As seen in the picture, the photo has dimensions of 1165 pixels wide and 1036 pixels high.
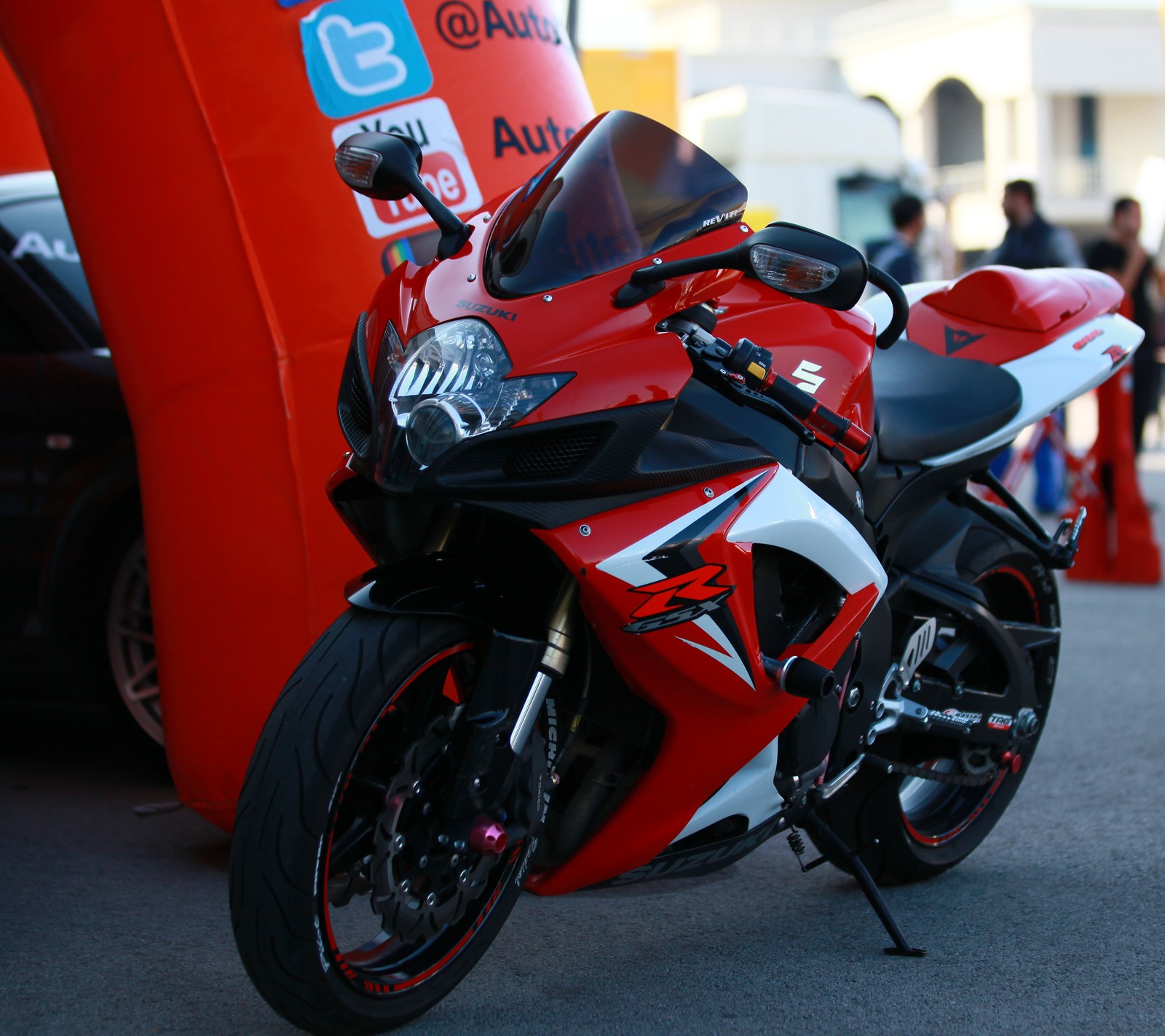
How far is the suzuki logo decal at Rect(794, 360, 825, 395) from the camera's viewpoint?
2715mm

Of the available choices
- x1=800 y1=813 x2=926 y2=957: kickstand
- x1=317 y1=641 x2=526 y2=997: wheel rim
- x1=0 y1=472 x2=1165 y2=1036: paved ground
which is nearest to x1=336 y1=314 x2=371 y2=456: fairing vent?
x1=317 y1=641 x2=526 y2=997: wheel rim

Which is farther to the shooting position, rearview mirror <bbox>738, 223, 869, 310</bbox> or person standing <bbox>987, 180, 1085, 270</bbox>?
person standing <bbox>987, 180, 1085, 270</bbox>

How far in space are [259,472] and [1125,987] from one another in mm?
2107

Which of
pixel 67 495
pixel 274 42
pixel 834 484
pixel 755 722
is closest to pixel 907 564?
pixel 834 484

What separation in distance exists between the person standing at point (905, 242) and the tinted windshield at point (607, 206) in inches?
283

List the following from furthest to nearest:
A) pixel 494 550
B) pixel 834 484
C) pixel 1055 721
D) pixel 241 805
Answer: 1. pixel 1055 721
2. pixel 834 484
3. pixel 494 550
4. pixel 241 805

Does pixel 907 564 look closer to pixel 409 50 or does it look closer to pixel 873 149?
pixel 409 50

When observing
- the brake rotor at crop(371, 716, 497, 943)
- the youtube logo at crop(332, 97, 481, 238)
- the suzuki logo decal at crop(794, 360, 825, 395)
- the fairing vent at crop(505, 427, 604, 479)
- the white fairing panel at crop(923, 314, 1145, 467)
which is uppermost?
the youtube logo at crop(332, 97, 481, 238)

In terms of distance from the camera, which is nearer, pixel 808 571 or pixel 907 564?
pixel 808 571

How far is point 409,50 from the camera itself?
3.61 m

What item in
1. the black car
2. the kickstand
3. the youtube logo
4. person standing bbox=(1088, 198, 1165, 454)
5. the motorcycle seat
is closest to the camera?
the kickstand

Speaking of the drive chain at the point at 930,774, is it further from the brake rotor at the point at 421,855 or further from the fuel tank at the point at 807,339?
the brake rotor at the point at 421,855

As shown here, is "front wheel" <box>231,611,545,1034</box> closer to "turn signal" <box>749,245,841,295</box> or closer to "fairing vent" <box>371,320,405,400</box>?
"fairing vent" <box>371,320,405,400</box>

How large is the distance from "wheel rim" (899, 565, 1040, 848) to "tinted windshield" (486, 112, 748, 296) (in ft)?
4.45
